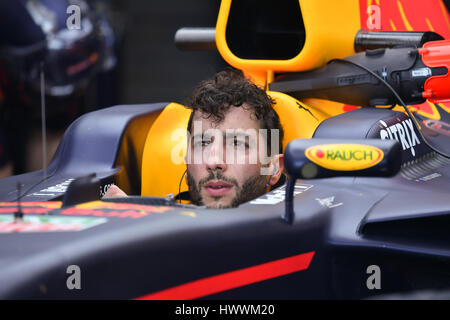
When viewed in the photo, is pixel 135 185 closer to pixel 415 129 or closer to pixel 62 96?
pixel 415 129

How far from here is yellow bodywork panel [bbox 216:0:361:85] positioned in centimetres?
230

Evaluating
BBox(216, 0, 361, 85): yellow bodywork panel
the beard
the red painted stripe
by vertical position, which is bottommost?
the red painted stripe

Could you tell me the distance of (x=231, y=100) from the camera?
184 centimetres

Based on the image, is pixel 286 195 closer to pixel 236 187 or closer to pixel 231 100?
pixel 236 187

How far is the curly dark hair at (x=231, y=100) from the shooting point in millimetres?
1824

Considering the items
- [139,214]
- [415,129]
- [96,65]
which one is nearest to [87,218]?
[139,214]

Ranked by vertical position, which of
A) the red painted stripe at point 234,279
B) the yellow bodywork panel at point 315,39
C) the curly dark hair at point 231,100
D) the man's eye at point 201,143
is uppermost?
the yellow bodywork panel at point 315,39

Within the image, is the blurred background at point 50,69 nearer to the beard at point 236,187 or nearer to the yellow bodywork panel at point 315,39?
the yellow bodywork panel at point 315,39

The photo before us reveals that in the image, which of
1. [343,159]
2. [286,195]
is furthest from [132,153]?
[343,159]

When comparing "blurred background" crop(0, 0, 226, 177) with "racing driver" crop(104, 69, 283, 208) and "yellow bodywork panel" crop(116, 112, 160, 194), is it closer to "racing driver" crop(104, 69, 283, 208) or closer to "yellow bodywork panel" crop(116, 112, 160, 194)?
"yellow bodywork panel" crop(116, 112, 160, 194)

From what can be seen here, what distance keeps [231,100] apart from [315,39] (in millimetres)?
580

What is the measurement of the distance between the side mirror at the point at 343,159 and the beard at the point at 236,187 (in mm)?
371

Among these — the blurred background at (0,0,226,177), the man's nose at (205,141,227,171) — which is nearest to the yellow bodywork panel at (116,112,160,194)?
the man's nose at (205,141,227,171)

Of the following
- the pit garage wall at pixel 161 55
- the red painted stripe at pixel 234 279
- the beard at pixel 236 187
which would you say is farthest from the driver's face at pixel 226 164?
the pit garage wall at pixel 161 55
